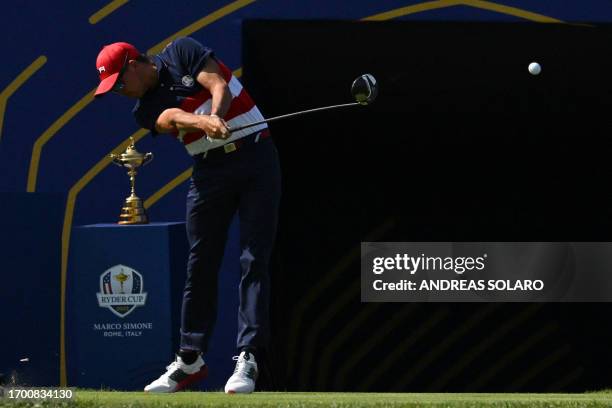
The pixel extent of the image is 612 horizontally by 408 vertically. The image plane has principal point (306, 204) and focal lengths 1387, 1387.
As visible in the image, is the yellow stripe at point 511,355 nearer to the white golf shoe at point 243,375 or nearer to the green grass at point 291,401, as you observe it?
the green grass at point 291,401

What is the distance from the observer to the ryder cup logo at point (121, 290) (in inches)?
254

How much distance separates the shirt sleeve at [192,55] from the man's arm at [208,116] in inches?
0.9

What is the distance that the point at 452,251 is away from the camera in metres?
6.90

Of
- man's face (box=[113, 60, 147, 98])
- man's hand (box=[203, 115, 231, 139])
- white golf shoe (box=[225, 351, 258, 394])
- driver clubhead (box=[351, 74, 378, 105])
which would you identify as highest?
man's face (box=[113, 60, 147, 98])

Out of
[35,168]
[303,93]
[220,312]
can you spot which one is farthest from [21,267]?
[303,93]

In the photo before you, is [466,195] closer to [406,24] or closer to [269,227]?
[406,24]

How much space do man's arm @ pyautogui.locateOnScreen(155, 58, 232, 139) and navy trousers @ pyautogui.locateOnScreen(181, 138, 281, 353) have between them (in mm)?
219

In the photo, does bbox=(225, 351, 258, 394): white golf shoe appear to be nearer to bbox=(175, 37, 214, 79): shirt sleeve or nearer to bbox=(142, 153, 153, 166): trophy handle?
bbox=(175, 37, 214, 79): shirt sleeve

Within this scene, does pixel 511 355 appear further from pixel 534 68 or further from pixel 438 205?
pixel 534 68

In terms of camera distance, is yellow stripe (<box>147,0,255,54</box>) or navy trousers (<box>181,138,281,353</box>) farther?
yellow stripe (<box>147,0,255,54</box>)

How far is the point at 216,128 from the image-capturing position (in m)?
5.05

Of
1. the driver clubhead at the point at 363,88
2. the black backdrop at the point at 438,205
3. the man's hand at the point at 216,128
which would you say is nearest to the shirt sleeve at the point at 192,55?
the man's hand at the point at 216,128

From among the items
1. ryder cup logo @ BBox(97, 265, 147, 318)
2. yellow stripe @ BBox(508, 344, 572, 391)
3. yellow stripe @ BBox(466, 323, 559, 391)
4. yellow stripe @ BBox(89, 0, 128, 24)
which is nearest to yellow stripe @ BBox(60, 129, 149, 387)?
ryder cup logo @ BBox(97, 265, 147, 318)

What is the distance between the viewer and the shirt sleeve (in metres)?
5.31
